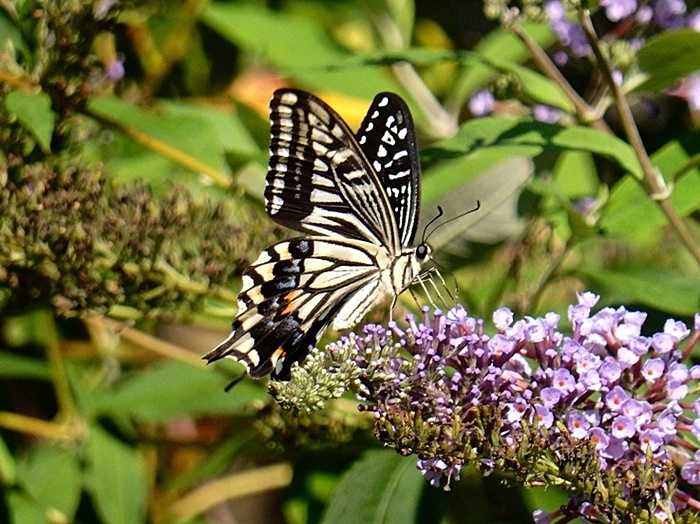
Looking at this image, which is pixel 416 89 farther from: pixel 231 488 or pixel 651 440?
pixel 651 440

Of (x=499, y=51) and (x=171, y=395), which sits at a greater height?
(x=499, y=51)

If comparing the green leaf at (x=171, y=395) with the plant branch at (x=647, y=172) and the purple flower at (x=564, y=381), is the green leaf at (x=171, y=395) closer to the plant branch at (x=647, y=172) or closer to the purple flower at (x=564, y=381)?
the plant branch at (x=647, y=172)

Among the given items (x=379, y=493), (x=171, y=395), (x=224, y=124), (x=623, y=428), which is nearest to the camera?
(x=623, y=428)

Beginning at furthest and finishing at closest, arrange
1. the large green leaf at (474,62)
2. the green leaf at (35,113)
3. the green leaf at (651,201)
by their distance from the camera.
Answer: the green leaf at (651,201) < the large green leaf at (474,62) < the green leaf at (35,113)

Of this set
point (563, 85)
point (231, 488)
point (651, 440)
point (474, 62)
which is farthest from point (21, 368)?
point (651, 440)

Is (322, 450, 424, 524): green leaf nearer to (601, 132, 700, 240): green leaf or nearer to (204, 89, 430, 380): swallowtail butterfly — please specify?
(204, 89, 430, 380): swallowtail butterfly

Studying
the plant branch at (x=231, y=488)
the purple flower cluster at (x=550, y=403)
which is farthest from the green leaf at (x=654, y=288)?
the plant branch at (x=231, y=488)
